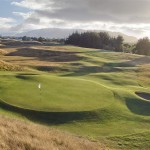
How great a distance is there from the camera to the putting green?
28.5 m

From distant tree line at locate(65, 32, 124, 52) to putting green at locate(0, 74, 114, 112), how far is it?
97.5m

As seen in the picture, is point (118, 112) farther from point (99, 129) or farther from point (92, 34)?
point (92, 34)

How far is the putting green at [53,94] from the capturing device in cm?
2848

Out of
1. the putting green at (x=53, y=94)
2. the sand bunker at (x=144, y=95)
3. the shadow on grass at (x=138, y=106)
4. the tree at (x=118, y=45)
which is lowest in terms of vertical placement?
the shadow on grass at (x=138, y=106)

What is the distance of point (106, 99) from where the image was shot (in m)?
32.4

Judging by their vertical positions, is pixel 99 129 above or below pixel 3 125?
below

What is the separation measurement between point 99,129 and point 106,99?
7048 mm

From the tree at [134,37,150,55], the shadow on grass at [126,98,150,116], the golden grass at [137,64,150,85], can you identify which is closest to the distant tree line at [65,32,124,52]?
the tree at [134,37,150,55]

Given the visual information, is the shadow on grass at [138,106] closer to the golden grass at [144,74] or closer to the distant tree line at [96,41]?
the golden grass at [144,74]

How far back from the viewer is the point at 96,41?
138 m

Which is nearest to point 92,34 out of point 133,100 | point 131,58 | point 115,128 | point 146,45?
point 146,45

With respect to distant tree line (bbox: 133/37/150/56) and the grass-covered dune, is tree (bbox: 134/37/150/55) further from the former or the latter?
the grass-covered dune

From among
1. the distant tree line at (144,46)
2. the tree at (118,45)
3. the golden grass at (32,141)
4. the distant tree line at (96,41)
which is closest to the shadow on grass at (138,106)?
the golden grass at (32,141)

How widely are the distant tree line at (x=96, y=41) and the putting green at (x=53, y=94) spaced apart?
97.5 meters
